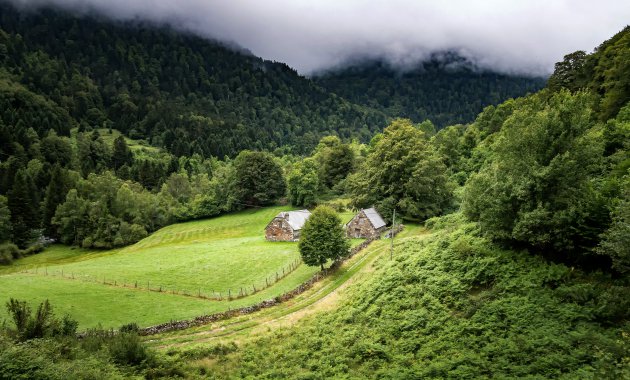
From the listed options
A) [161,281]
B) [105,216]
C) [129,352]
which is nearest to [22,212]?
[105,216]

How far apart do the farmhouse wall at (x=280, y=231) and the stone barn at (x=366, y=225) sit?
9.97m

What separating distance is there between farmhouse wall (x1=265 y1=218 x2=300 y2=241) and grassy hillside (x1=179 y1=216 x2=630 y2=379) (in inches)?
1321

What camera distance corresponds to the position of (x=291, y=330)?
1097 inches

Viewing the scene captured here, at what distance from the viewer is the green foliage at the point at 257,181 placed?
93688 mm

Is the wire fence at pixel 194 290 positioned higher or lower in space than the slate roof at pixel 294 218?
lower

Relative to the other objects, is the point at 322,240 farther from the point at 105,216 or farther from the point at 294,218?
→ the point at 105,216

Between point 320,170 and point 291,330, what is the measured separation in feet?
231

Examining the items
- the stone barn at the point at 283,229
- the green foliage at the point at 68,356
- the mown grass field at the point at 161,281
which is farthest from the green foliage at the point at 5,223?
the green foliage at the point at 68,356

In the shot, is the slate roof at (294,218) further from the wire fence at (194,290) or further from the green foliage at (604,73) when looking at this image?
the green foliage at (604,73)

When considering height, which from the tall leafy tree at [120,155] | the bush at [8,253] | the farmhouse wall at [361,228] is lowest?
the farmhouse wall at [361,228]

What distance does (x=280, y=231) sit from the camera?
6328cm

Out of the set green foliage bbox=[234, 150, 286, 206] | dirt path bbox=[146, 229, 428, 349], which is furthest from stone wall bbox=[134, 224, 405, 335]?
green foliage bbox=[234, 150, 286, 206]

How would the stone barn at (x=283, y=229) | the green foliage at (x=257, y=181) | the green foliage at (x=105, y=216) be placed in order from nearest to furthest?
the stone barn at (x=283, y=229), the green foliage at (x=105, y=216), the green foliage at (x=257, y=181)

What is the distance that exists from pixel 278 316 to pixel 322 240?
1201 cm
